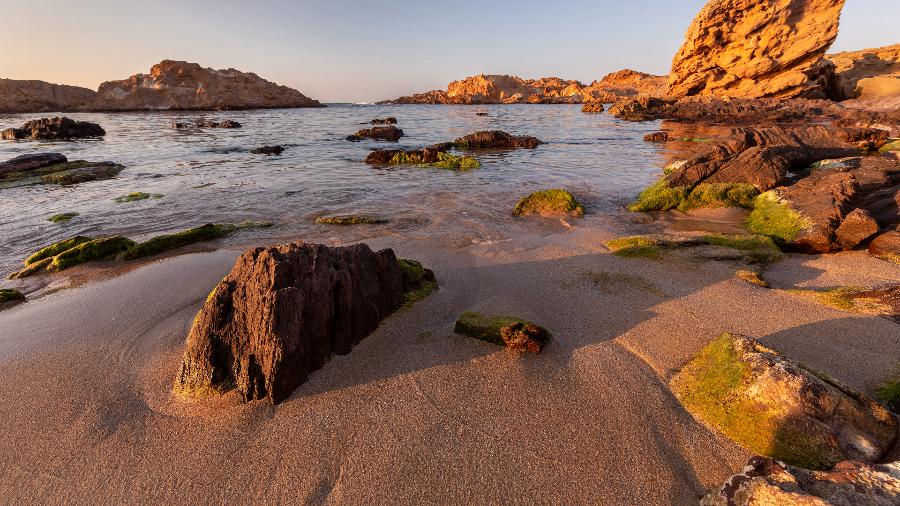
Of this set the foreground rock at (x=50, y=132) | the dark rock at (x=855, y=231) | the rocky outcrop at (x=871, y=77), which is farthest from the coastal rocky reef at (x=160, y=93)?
the rocky outcrop at (x=871, y=77)

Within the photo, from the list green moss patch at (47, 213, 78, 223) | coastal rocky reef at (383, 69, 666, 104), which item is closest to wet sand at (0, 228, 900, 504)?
green moss patch at (47, 213, 78, 223)

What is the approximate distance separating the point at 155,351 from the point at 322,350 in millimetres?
1802

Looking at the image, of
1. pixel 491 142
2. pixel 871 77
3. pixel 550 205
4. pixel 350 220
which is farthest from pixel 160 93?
pixel 871 77

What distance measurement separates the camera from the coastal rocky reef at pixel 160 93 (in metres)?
75.6

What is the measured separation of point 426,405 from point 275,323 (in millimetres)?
1414

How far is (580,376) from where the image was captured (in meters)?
3.37

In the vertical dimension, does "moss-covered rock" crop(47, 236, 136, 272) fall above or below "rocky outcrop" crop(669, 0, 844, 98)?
below

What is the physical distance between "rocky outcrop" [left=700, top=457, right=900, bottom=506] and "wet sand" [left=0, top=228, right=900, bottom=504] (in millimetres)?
425

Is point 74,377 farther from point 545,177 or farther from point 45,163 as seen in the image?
point 45,163

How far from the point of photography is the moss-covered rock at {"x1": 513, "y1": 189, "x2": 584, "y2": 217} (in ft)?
29.1

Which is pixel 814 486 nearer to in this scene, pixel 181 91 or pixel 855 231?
pixel 855 231

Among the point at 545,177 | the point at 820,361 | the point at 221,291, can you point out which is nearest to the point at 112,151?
the point at 545,177

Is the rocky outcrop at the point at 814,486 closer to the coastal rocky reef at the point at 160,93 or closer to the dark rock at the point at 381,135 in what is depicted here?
the dark rock at the point at 381,135

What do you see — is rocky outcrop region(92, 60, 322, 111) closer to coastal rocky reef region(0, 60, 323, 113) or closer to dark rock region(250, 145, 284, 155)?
coastal rocky reef region(0, 60, 323, 113)
